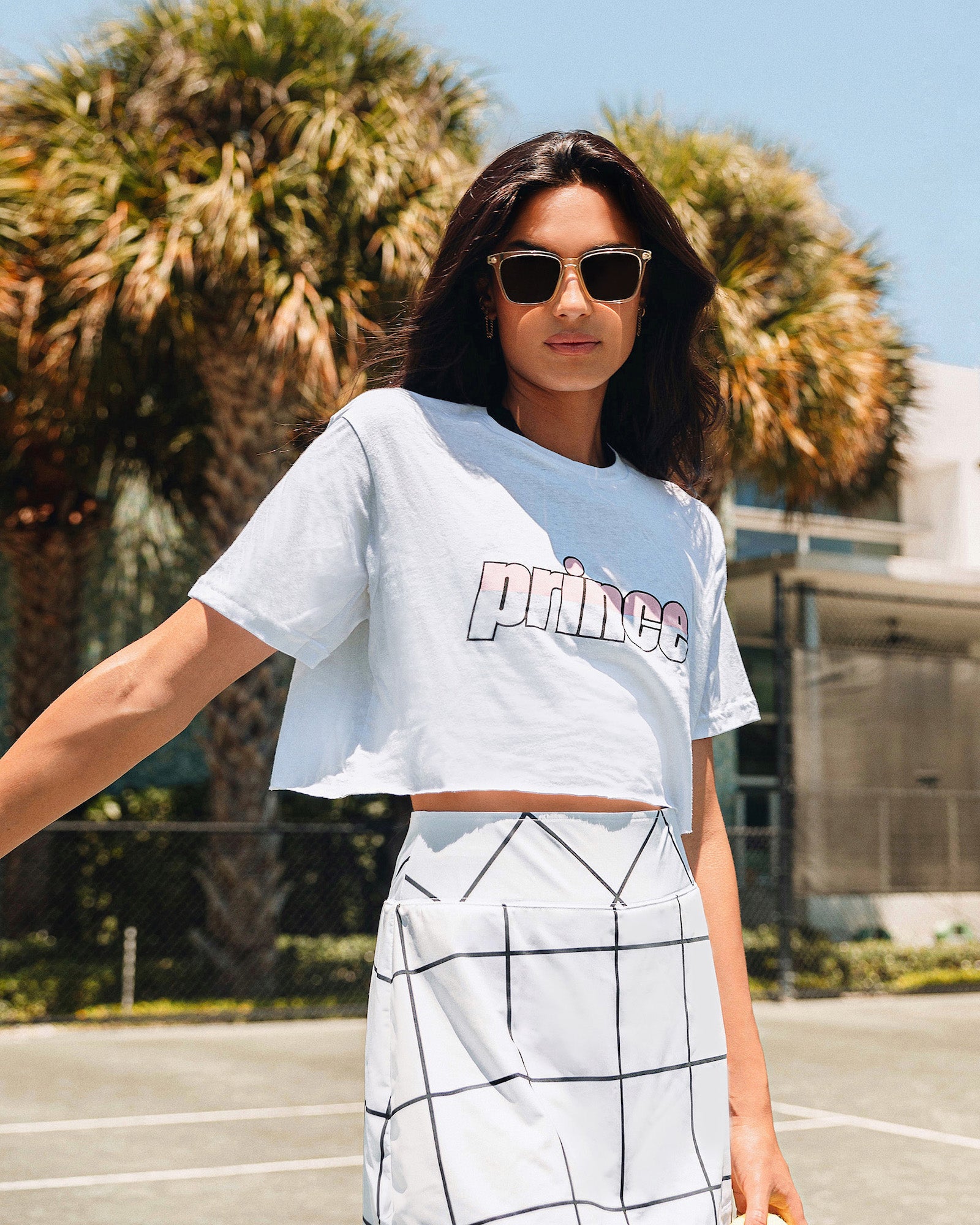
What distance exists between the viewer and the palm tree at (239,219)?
933 centimetres

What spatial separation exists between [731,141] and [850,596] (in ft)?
13.2

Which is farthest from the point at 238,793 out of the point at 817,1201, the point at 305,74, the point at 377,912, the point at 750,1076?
the point at 750,1076

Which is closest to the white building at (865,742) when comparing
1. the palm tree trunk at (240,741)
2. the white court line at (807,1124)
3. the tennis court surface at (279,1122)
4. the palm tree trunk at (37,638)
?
the tennis court surface at (279,1122)

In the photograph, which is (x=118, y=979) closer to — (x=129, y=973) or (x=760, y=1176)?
(x=129, y=973)

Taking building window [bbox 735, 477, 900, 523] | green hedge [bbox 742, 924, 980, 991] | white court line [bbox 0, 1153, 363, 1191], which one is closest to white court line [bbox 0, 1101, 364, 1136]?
white court line [bbox 0, 1153, 363, 1191]

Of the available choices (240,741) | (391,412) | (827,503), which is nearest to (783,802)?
(827,503)

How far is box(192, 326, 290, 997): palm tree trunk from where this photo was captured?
32.8 ft

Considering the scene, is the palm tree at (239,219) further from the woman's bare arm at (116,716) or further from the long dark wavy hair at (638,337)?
the woman's bare arm at (116,716)

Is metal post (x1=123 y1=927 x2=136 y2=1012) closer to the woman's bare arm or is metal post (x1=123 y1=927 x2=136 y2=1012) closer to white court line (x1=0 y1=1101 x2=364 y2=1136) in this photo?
white court line (x1=0 y1=1101 x2=364 y2=1136)

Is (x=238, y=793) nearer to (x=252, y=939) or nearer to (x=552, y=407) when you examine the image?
(x=252, y=939)

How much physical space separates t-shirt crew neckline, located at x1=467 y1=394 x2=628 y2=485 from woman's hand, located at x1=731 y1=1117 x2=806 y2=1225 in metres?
0.70

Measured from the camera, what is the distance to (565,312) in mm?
1436

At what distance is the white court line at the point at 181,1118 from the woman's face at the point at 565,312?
565 centimetres

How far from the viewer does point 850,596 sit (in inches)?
488
